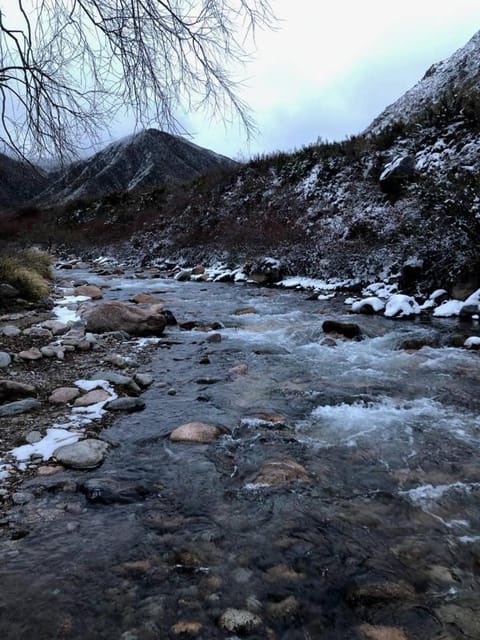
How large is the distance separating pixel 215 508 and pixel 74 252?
26.5m

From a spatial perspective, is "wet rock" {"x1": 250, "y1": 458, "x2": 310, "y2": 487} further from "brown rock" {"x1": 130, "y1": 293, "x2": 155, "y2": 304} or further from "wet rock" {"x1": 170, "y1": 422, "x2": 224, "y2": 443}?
"brown rock" {"x1": 130, "y1": 293, "x2": 155, "y2": 304}

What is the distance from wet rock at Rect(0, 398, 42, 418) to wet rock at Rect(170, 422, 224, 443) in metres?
1.38

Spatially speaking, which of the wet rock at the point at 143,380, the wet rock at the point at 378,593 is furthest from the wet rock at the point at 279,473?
the wet rock at the point at 143,380

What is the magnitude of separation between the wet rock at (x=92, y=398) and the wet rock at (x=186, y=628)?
100 inches

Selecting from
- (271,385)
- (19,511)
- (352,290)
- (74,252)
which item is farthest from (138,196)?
(19,511)

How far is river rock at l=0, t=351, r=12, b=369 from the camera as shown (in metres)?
4.71

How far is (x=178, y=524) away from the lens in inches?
93.7

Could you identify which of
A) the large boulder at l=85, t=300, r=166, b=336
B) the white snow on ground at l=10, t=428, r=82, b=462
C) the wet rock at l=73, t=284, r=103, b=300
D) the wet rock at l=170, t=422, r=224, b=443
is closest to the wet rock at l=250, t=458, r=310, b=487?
the wet rock at l=170, t=422, r=224, b=443

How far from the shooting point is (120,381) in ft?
14.7

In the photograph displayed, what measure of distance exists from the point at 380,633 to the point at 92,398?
10.3 ft

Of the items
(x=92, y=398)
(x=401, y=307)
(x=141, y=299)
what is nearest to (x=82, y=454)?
(x=92, y=398)

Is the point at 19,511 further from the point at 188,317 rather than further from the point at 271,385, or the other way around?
the point at 188,317

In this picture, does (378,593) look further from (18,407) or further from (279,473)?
(18,407)

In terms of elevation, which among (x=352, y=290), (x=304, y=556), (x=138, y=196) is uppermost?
(x=138, y=196)
